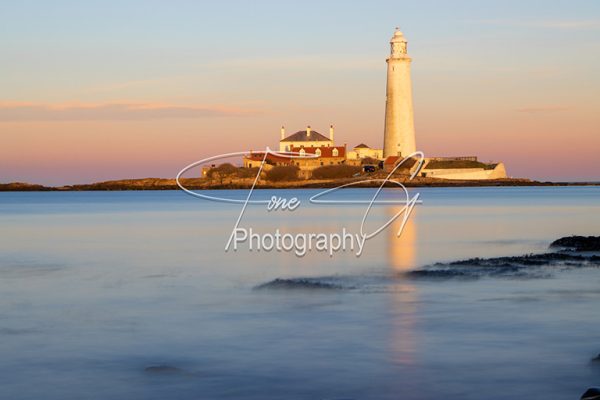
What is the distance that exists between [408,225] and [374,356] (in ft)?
94.3

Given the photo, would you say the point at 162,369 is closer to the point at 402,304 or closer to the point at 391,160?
the point at 402,304

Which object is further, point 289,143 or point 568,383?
point 289,143

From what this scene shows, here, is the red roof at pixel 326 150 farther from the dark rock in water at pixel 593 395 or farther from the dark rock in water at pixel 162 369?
the dark rock in water at pixel 593 395

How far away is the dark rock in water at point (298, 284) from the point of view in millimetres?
16406

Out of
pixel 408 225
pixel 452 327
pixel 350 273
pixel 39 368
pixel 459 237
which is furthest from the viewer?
pixel 408 225

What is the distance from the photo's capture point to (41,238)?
1314 inches

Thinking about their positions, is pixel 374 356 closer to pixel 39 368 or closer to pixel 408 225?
pixel 39 368

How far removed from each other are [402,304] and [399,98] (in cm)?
7413

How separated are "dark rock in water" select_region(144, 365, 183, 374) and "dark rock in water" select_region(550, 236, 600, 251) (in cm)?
1503

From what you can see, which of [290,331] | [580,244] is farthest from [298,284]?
[580,244]

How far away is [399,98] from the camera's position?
86.8m

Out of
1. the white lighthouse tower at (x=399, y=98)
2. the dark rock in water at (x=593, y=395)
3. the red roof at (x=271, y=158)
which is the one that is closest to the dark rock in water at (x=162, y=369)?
the dark rock in water at (x=593, y=395)

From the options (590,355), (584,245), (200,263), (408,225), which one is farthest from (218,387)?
(408,225)

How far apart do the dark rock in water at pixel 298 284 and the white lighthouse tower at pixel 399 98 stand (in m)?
70.6
